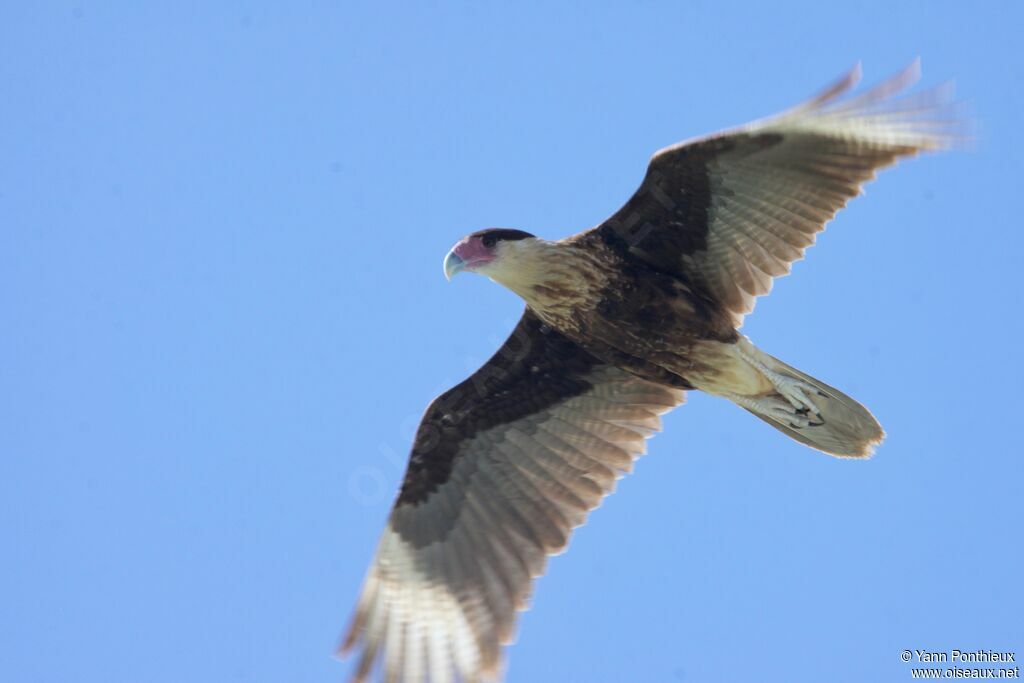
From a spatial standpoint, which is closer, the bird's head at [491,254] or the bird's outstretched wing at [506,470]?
the bird's head at [491,254]

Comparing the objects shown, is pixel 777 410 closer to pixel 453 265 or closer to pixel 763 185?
pixel 763 185

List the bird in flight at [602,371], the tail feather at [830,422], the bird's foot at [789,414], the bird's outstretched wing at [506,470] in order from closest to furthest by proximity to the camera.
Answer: the bird in flight at [602,371] → the tail feather at [830,422] → the bird's foot at [789,414] → the bird's outstretched wing at [506,470]

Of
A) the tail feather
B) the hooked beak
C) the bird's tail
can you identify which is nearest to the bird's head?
the hooked beak

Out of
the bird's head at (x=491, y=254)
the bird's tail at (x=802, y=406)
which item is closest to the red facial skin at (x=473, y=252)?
the bird's head at (x=491, y=254)

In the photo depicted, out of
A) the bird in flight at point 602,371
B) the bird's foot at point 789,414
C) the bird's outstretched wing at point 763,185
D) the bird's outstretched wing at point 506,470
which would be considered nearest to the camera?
the bird's outstretched wing at point 763,185

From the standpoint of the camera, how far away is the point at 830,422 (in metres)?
7.48

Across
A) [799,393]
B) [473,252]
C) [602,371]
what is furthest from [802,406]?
[473,252]

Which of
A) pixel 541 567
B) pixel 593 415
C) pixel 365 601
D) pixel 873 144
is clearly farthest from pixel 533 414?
pixel 873 144

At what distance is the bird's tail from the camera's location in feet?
24.4

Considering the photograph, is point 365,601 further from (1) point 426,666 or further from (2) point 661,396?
(2) point 661,396

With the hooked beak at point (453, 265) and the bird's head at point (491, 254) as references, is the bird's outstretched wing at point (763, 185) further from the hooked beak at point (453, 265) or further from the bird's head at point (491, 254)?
the hooked beak at point (453, 265)

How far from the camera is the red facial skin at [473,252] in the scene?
7602 mm

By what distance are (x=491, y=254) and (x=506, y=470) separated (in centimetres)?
144

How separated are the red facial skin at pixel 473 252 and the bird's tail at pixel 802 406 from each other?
4.86ft
